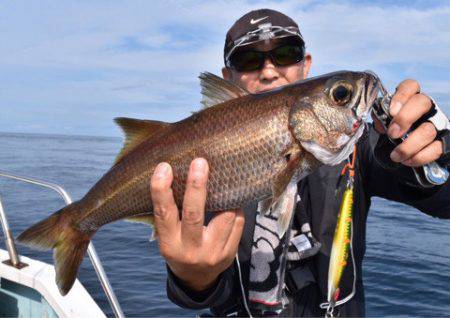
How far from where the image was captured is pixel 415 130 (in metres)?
2.89

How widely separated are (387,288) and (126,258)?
8.35 m

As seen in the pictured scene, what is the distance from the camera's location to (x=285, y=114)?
3090 mm

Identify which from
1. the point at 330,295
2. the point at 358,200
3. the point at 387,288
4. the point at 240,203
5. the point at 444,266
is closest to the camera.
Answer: the point at 240,203

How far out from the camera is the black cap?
4641 mm

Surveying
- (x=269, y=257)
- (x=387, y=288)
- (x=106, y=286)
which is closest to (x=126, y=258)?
(x=387, y=288)

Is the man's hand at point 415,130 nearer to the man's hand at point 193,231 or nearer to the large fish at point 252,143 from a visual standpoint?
the large fish at point 252,143

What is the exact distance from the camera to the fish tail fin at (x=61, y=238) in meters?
3.39

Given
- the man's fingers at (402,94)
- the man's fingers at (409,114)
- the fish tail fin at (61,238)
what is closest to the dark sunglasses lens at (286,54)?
the man's fingers at (402,94)

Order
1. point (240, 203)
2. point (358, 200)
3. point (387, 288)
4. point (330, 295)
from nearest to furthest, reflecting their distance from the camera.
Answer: point (240, 203) → point (330, 295) → point (358, 200) → point (387, 288)

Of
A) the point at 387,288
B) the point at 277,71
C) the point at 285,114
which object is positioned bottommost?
the point at 387,288

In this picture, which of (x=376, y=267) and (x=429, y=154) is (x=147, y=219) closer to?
(x=429, y=154)

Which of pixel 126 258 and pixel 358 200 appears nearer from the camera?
pixel 358 200

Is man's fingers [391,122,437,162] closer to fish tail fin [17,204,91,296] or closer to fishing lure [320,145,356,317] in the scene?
fishing lure [320,145,356,317]

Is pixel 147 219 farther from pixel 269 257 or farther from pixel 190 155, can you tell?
pixel 269 257
